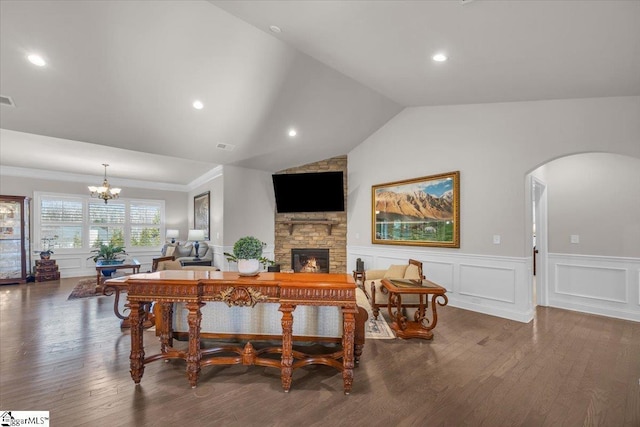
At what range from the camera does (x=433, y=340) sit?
121 inches

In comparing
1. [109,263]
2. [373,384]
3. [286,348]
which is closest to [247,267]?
[286,348]

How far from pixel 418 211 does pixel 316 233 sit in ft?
7.83

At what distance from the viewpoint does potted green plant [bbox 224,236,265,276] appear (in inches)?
88.5

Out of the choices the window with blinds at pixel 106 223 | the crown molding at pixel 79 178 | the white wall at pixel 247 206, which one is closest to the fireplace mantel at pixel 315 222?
the white wall at pixel 247 206

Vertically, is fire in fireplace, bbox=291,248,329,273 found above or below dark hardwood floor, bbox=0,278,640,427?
above

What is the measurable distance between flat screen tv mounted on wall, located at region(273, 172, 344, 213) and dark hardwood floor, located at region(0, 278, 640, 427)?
11.1 feet

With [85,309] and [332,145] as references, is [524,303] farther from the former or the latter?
[85,309]

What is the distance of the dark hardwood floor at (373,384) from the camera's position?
1824 mm

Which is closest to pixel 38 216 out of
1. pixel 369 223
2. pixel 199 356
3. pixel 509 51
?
pixel 199 356

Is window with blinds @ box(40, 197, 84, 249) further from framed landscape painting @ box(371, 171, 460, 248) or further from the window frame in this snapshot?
framed landscape painting @ box(371, 171, 460, 248)

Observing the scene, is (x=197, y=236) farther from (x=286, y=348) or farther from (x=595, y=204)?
(x=595, y=204)

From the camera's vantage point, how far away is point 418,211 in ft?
15.8

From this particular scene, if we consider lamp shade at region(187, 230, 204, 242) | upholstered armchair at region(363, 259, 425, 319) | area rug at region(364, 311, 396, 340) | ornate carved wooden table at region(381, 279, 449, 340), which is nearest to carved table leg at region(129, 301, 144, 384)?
area rug at region(364, 311, 396, 340)

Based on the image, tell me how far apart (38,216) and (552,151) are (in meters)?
10.5
